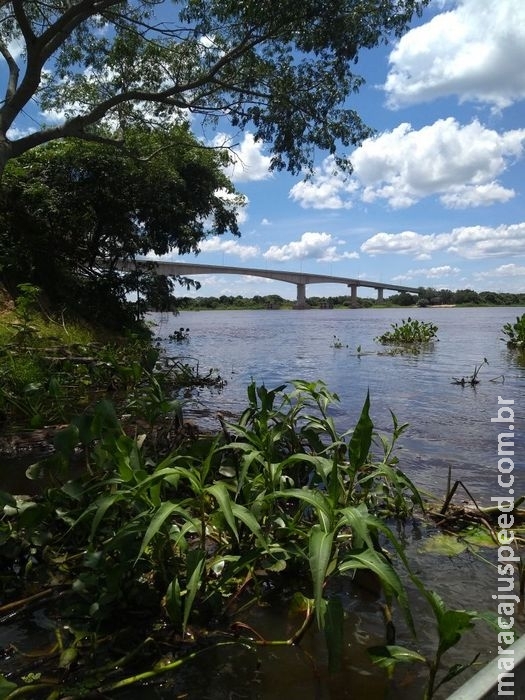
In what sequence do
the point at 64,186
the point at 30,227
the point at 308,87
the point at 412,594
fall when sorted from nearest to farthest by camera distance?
the point at 412,594 < the point at 308,87 < the point at 30,227 < the point at 64,186

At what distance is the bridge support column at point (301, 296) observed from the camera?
6700 cm

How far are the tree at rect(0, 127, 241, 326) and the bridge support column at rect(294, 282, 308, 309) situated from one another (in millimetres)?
50834

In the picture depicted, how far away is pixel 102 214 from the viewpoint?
46.6 feet

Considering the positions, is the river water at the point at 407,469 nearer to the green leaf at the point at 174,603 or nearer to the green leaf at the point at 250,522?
the green leaf at the point at 174,603

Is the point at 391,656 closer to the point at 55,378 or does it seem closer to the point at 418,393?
the point at 55,378

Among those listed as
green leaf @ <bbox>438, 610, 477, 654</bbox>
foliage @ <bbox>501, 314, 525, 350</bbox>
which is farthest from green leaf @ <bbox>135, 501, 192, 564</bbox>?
foliage @ <bbox>501, 314, 525, 350</bbox>

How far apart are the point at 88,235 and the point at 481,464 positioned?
13.1 metres

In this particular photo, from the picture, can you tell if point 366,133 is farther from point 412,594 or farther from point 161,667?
point 161,667

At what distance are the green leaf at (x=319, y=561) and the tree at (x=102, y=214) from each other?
10.5 m

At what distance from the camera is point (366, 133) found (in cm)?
1002

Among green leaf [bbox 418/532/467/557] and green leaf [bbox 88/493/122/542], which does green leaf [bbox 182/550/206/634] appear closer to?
green leaf [bbox 88/493/122/542]

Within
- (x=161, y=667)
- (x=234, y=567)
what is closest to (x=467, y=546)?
(x=234, y=567)

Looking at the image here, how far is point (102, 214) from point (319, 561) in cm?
1411

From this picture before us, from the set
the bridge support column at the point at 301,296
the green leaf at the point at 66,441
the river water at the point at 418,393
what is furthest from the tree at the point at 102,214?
the bridge support column at the point at 301,296
